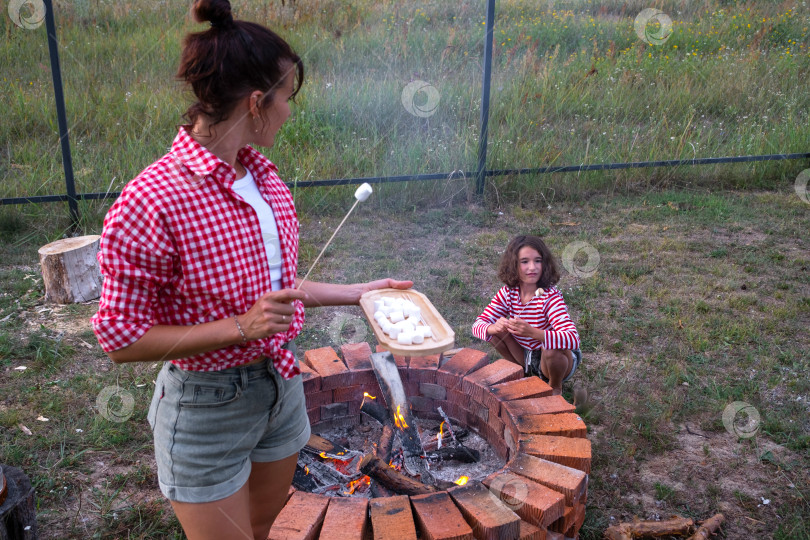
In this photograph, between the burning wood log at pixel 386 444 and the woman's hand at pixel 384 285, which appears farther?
the burning wood log at pixel 386 444

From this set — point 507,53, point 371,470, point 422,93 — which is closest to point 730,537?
point 371,470

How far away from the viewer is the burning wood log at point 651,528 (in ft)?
8.14

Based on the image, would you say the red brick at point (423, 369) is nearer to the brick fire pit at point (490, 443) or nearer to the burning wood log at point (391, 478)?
the brick fire pit at point (490, 443)

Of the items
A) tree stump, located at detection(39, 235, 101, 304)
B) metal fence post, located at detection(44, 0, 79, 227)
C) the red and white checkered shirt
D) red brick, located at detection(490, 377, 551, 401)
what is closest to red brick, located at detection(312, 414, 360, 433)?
red brick, located at detection(490, 377, 551, 401)

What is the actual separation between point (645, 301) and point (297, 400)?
123 inches

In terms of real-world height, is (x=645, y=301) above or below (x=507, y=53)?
below

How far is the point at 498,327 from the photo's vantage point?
323cm

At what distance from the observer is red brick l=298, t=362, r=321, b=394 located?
112 inches

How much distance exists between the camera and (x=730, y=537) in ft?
8.34

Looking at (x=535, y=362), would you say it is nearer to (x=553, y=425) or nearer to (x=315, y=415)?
(x=553, y=425)

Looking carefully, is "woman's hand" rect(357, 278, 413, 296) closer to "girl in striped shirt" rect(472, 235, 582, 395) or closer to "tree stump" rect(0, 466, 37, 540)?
"girl in striped shirt" rect(472, 235, 582, 395)

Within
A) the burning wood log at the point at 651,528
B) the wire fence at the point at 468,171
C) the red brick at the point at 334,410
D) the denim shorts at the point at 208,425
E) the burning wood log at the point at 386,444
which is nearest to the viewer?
the denim shorts at the point at 208,425

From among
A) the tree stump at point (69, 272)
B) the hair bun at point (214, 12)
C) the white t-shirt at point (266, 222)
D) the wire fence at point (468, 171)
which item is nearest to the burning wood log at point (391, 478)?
the white t-shirt at point (266, 222)

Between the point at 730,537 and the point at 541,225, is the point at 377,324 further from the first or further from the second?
the point at 541,225
